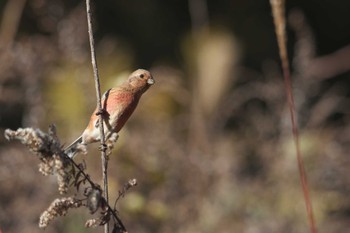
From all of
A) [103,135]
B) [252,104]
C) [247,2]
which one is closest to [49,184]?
[103,135]

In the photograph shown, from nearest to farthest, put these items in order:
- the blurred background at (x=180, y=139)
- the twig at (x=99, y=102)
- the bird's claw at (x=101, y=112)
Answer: the twig at (x=99, y=102) → the bird's claw at (x=101, y=112) → the blurred background at (x=180, y=139)

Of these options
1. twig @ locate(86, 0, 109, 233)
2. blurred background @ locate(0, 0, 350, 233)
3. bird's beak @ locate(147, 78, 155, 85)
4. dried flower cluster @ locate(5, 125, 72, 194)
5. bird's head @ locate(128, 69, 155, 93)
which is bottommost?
dried flower cluster @ locate(5, 125, 72, 194)

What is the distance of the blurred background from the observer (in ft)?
11.1

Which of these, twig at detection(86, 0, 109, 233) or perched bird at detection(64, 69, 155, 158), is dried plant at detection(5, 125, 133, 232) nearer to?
twig at detection(86, 0, 109, 233)

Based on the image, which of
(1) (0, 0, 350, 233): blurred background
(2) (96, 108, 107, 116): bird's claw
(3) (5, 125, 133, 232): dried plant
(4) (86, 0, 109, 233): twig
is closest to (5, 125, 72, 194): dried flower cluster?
(3) (5, 125, 133, 232): dried plant

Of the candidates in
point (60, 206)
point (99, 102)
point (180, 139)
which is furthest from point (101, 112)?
point (180, 139)

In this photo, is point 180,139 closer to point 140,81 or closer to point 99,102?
point 140,81

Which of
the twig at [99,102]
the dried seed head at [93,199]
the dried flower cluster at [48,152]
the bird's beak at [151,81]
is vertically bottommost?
the dried seed head at [93,199]

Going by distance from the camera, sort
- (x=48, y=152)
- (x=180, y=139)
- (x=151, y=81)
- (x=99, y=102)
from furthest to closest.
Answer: (x=180, y=139) < (x=151, y=81) < (x=99, y=102) < (x=48, y=152)

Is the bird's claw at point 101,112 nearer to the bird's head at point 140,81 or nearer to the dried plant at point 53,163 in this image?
the bird's head at point 140,81

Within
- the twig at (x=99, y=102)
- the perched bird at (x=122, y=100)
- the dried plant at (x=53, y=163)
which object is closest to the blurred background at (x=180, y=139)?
the perched bird at (x=122, y=100)

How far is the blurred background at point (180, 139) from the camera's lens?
340 cm

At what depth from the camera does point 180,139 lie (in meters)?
4.24

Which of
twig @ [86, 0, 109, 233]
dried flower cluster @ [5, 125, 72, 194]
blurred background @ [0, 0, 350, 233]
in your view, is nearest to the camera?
dried flower cluster @ [5, 125, 72, 194]
